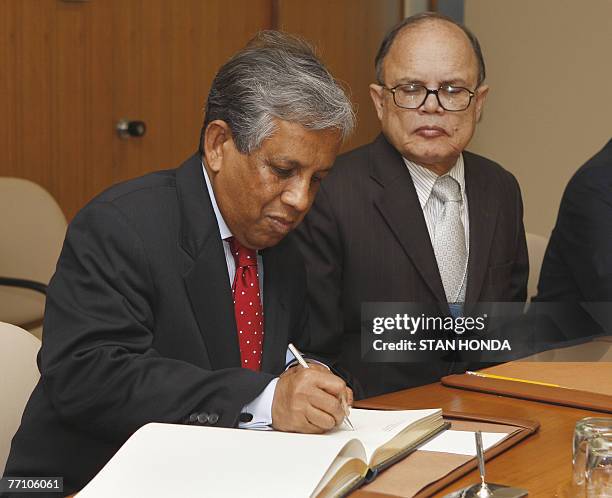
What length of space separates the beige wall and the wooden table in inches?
148

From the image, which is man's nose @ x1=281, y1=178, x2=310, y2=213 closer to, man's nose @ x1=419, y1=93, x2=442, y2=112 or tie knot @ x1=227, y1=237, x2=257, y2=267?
tie knot @ x1=227, y1=237, x2=257, y2=267

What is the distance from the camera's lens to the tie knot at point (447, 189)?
9.03 ft

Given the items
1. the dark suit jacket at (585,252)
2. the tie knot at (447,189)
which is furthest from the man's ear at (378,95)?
the dark suit jacket at (585,252)

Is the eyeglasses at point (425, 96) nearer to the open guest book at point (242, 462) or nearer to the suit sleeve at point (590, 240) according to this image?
the suit sleeve at point (590, 240)

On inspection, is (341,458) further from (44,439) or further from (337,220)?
(337,220)

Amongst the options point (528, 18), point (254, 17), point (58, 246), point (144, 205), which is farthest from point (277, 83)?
point (528, 18)

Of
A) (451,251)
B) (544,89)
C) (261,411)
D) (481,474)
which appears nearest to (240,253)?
(261,411)

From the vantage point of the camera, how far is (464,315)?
105 inches

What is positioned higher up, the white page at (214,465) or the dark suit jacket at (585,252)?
the white page at (214,465)

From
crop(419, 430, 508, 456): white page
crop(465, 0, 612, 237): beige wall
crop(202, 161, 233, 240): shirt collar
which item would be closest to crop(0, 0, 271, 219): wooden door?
crop(465, 0, 612, 237): beige wall

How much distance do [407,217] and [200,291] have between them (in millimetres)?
962

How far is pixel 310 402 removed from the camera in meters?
1.54

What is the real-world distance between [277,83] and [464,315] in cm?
111

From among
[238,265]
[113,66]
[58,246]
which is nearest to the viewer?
[238,265]
